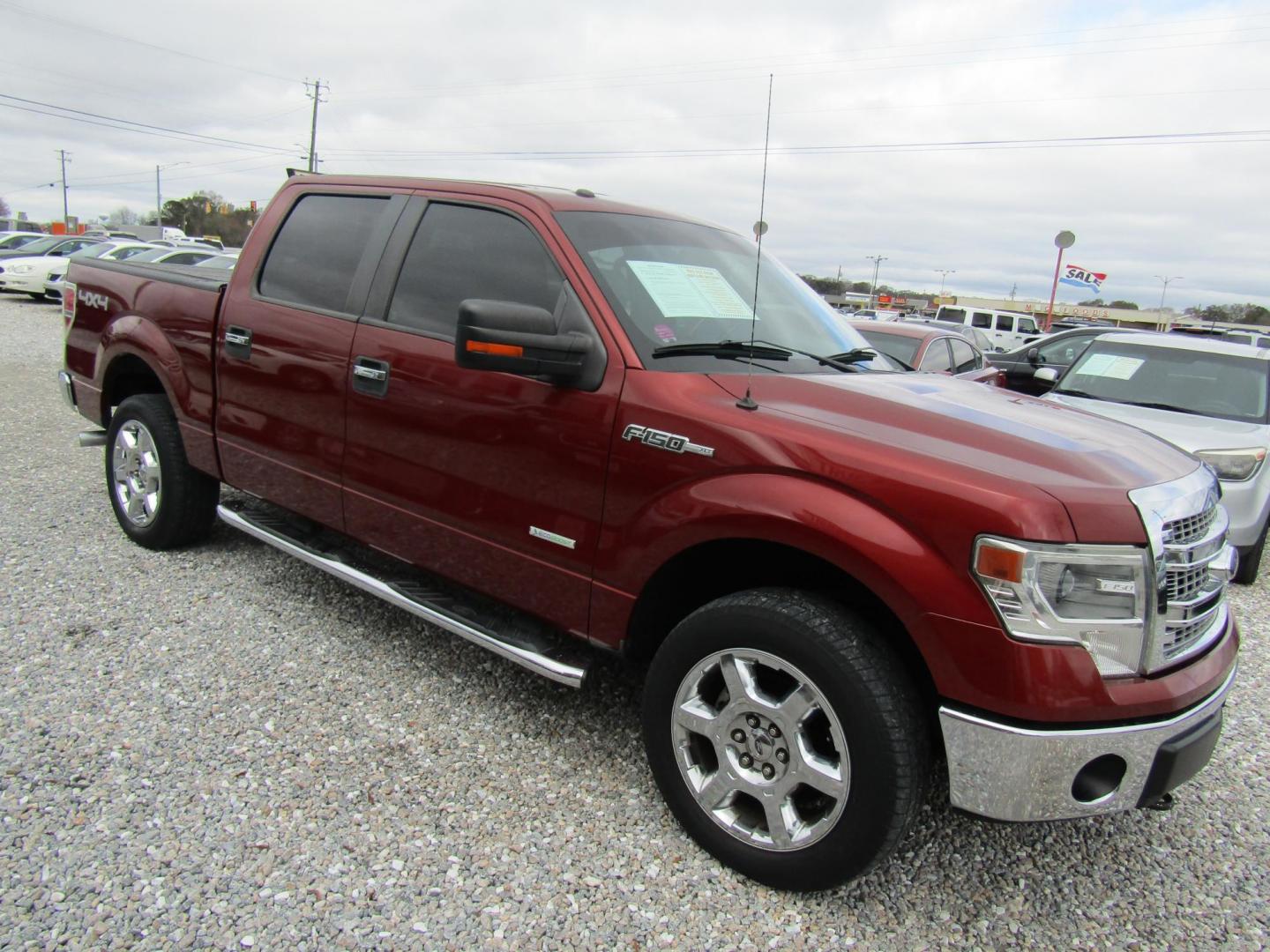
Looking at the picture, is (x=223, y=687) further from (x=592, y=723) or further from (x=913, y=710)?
(x=913, y=710)

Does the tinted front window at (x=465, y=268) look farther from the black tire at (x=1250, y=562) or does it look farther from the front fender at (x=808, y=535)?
the black tire at (x=1250, y=562)

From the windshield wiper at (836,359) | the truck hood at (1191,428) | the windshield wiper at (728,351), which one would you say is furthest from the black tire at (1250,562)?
the windshield wiper at (728,351)

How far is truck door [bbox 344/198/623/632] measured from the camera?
2.67 metres

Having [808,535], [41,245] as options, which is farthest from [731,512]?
[41,245]

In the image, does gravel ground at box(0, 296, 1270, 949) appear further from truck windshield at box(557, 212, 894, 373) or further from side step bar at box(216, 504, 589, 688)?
truck windshield at box(557, 212, 894, 373)

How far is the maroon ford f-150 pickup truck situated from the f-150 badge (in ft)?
0.04

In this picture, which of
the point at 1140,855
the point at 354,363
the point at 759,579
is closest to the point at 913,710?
the point at 759,579

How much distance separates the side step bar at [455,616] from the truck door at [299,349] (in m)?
0.15

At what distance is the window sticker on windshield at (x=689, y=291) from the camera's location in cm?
282

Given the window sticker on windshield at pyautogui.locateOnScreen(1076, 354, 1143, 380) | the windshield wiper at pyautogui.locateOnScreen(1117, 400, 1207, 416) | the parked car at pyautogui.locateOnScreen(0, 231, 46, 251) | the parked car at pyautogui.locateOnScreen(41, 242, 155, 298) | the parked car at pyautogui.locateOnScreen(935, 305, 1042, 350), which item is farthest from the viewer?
the parked car at pyautogui.locateOnScreen(935, 305, 1042, 350)

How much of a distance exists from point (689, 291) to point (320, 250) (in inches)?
68.2

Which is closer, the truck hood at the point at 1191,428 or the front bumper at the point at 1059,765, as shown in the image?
the front bumper at the point at 1059,765

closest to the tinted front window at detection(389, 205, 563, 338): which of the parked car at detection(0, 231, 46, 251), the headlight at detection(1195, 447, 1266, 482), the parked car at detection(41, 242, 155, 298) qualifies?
the headlight at detection(1195, 447, 1266, 482)

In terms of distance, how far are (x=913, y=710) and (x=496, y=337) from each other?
4.86 ft
